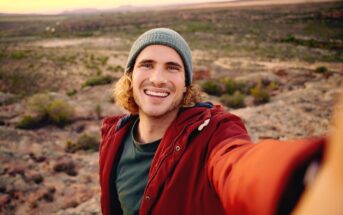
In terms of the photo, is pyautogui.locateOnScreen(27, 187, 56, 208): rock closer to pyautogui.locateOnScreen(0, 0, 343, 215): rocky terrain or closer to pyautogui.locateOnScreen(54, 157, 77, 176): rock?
pyautogui.locateOnScreen(0, 0, 343, 215): rocky terrain

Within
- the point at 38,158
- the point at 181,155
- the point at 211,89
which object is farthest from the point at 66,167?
the point at 211,89

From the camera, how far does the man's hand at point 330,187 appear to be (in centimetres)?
28

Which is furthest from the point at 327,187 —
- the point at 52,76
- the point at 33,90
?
the point at 52,76

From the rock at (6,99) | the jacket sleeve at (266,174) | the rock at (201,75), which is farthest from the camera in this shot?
the rock at (201,75)

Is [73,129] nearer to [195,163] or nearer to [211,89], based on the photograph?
[211,89]

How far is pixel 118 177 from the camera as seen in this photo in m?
2.27

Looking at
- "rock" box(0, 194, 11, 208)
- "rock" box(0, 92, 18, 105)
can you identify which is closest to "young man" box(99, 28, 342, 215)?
"rock" box(0, 194, 11, 208)

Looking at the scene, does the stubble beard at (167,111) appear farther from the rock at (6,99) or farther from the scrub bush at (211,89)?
the rock at (6,99)

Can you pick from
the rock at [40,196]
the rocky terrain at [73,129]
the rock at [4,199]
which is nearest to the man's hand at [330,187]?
the rocky terrain at [73,129]

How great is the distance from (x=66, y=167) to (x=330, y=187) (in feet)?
21.9

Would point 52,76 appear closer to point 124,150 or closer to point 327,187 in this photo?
point 124,150

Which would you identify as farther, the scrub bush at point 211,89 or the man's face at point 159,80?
the scrub bush at point 211,89

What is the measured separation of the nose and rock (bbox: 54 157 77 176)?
4745 mm

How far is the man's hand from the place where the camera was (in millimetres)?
285
